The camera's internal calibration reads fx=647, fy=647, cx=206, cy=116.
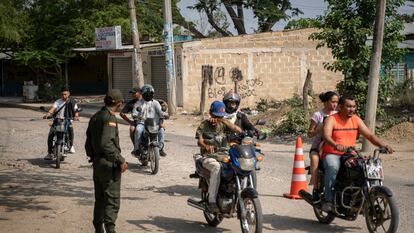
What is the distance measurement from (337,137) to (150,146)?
530cm

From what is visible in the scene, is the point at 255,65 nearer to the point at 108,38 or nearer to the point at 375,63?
the point at 108,38

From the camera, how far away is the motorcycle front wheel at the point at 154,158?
1173 cm

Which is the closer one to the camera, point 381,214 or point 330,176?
point 381,214

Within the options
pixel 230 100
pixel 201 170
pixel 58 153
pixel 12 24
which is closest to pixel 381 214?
pixel 201 170

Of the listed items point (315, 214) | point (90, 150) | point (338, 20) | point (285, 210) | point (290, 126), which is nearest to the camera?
point (90, 150)

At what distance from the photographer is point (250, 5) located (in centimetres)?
4788

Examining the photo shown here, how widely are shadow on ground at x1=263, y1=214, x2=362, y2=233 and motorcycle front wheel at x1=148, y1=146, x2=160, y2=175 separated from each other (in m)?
4.00

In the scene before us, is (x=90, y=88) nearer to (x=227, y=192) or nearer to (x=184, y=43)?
(x=184, y=43)

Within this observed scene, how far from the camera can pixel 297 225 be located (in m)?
7.68

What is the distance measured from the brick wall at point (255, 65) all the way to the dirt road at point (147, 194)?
12738mm

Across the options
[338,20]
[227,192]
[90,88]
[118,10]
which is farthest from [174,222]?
[90,88]

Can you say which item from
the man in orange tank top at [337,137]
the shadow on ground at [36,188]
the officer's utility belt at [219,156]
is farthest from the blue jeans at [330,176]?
the shadow on ground at [36,188]

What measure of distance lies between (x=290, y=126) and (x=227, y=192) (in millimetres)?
11369

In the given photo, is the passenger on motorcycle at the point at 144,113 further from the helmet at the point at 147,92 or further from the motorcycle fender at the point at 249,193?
the motorcycle fender at the point at 249,193
